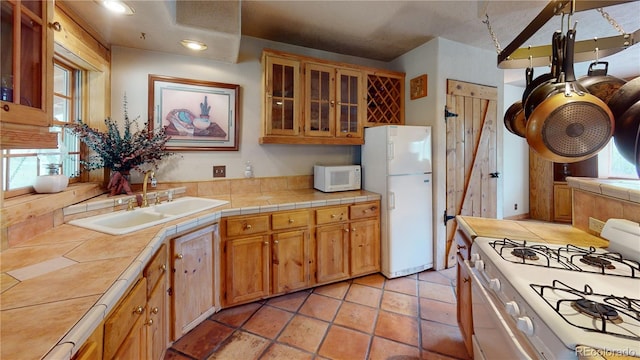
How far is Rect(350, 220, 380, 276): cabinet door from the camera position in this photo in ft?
8.26

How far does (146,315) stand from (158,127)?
5.70ft

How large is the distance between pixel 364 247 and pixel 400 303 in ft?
1.95

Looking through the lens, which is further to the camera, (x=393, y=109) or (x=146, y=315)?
(x=393, y=109)

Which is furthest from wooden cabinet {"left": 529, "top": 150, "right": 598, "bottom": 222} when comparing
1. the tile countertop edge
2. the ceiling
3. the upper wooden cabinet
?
the tile countertop edge

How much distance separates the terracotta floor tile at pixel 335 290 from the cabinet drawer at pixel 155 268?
1.37m

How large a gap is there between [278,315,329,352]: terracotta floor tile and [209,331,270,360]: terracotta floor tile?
0.14 m

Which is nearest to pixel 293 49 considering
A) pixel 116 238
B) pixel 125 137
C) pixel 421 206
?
pixel 125 137

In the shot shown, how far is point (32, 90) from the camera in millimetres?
928

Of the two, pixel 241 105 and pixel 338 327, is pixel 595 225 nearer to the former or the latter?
pixel 338 327

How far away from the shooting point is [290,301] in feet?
7.25

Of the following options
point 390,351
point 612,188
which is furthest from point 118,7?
point 612,188

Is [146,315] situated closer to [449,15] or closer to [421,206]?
[421,206]

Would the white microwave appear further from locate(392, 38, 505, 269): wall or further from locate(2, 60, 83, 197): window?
locate(2, 60, 83, 197): window

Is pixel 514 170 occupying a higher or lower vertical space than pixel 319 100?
lower
